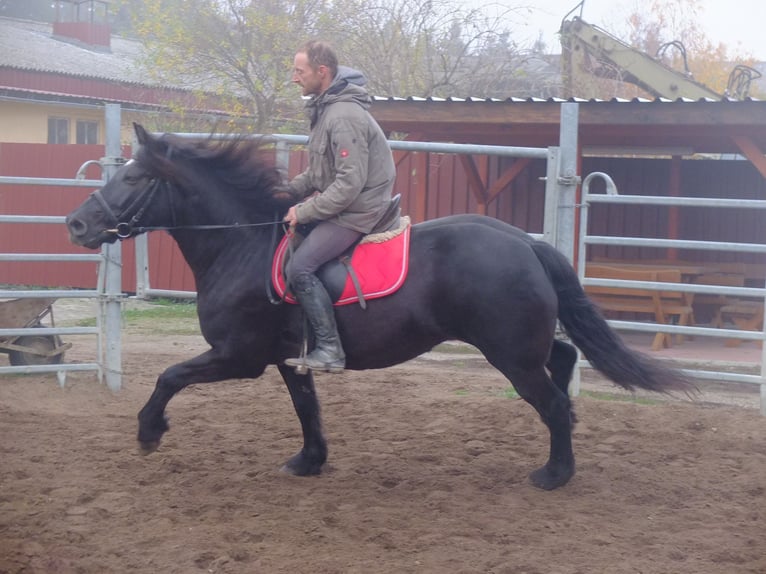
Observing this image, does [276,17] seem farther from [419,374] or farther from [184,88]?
[419,374]

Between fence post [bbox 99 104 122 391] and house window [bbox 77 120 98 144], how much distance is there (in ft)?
61.7

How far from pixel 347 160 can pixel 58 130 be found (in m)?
21.8

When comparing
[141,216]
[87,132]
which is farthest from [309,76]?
[87,132]

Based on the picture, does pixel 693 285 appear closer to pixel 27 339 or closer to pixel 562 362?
pixel 562 362

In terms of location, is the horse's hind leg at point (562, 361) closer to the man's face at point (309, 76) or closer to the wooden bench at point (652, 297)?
the man's face at point (309, 76)

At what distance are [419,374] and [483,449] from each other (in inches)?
102

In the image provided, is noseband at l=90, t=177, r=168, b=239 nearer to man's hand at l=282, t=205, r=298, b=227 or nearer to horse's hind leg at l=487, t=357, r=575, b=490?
man's hand at l=282, t=205, r=298, b=227

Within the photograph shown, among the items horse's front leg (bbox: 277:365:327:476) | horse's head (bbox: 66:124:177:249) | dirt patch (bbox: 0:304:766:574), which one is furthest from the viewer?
horse's front leg (bbox: 277:365:327:476)

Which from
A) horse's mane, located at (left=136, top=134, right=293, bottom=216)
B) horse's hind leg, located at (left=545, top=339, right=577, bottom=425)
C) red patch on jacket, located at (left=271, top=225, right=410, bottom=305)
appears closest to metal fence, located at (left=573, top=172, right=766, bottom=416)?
horse's hind leg, located at (left=545, top=339, right=577, bottom=425)

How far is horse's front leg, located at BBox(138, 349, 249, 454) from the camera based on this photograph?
502 centimetres

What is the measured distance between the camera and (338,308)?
199 inches

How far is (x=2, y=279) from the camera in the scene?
15102mm

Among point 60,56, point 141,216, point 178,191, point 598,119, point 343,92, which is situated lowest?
point 141,216

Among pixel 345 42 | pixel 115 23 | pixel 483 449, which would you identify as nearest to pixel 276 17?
pixel 345 42
